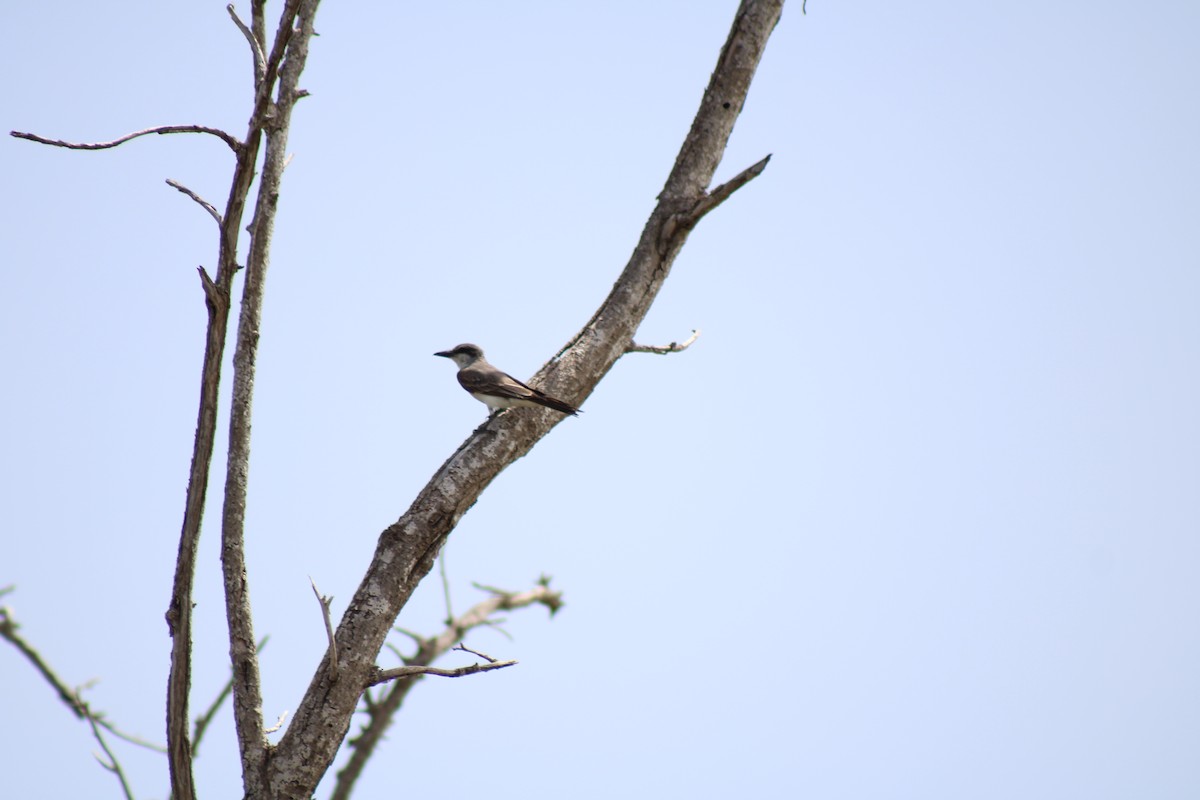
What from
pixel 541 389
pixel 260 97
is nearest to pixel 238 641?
pixel 541 389

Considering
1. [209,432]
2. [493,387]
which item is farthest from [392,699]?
[209,432]

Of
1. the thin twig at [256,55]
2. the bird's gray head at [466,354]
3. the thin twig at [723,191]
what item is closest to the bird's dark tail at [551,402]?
the thin twig at [723,191]

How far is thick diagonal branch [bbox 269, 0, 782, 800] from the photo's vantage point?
4848 mm

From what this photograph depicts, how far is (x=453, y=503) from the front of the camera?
5281 mm

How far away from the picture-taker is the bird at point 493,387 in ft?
19.4

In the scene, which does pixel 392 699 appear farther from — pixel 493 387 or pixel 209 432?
pixel 209 432

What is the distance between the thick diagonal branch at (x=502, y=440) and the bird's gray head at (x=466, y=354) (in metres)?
4.72

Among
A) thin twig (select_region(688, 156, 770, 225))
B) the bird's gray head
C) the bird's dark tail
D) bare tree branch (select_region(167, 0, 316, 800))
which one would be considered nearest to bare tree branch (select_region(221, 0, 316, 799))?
bare tree branch (select_region(167, 0, 316, 800))

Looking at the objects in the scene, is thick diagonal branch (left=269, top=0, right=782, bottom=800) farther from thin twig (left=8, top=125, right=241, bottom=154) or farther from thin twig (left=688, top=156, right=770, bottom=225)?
thin twig (left=8, top=125, right=241, bottom=154)

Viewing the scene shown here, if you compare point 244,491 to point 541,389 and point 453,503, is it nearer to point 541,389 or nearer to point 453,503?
point 453,503

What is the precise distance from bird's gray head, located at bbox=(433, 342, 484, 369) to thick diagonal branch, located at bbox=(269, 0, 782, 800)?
15.5ft

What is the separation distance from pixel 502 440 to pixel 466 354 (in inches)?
207

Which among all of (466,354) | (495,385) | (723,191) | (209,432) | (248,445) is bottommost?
(209,432)

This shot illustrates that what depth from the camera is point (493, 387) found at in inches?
316
